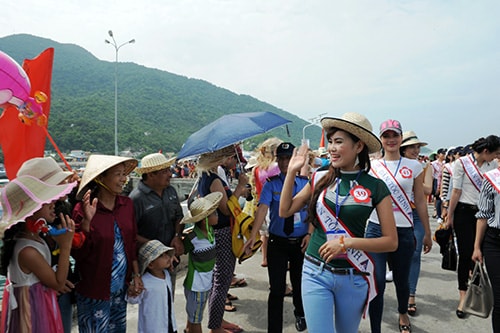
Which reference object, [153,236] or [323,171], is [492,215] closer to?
[323,171]

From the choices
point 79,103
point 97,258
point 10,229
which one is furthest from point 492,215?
point 79,103

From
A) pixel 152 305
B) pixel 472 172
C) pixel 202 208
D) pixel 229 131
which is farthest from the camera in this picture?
pixel 472 172

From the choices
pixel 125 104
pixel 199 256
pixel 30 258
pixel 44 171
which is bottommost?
pixel 199 256

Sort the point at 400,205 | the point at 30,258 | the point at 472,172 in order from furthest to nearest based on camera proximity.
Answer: the point at 472,172 → the point at 400,205 → the point at 30,258

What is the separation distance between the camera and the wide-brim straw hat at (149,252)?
104 inches

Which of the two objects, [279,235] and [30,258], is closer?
[30,258]

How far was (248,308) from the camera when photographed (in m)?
4.05

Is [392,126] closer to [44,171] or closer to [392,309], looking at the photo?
[392,309]

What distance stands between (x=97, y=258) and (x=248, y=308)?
219 centimetres

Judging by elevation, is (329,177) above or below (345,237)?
above

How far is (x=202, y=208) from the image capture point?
3004 millimetres

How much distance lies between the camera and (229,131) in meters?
3.17

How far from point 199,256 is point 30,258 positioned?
1375mm

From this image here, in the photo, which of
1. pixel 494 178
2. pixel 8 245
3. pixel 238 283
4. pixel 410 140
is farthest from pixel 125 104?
pixel 494 178
